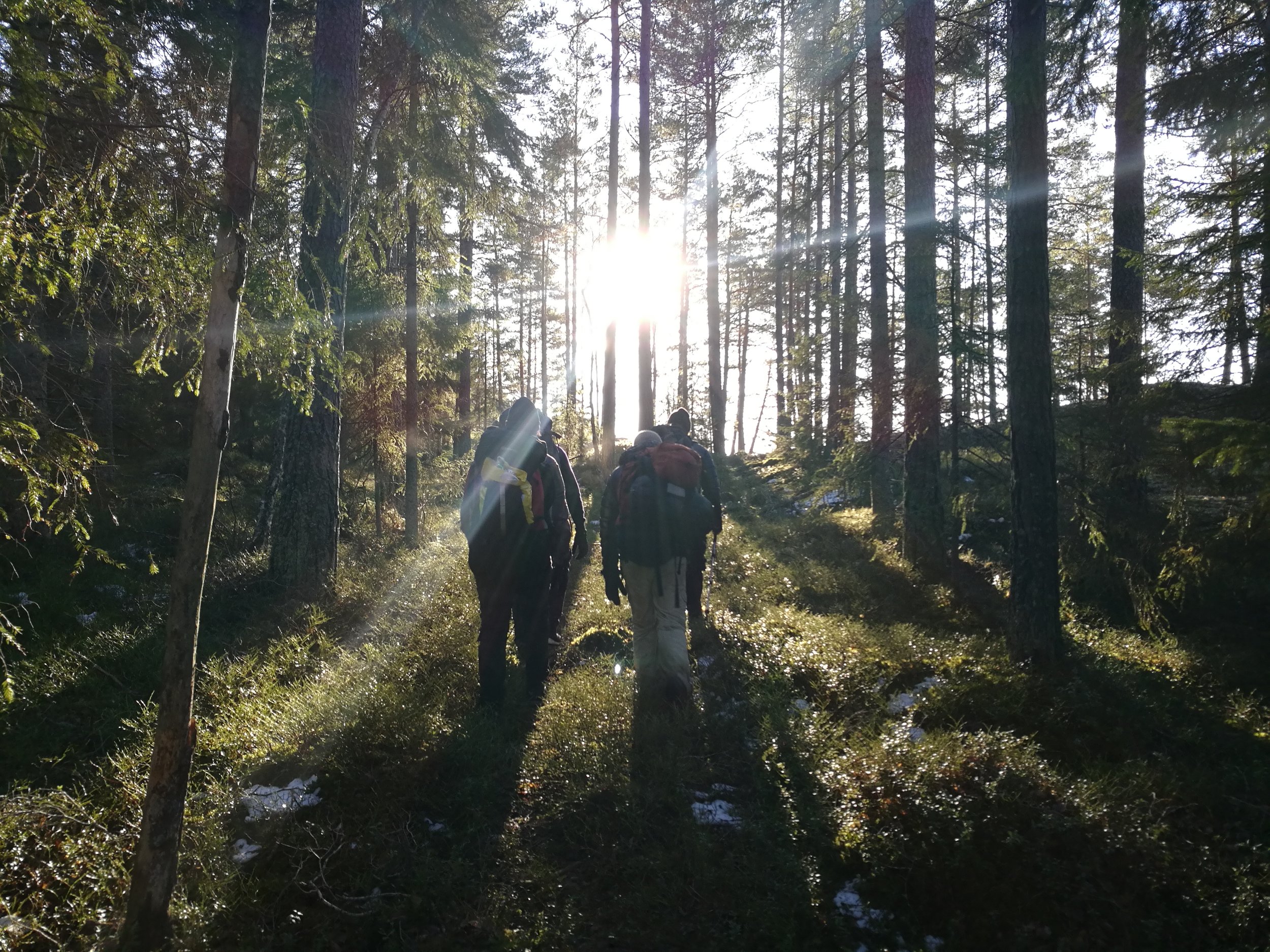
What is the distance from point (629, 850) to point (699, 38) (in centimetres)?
1958

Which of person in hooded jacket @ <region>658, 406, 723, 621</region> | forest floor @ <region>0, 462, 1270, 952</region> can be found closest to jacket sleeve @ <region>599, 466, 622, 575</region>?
forest floor @ <region>0, 462, 1270, 952</region>

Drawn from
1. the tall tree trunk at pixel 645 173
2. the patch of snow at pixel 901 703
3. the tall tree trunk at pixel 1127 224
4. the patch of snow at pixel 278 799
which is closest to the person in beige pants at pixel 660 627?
the patch of snow at pixel 901 703

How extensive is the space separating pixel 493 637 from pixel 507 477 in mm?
1265

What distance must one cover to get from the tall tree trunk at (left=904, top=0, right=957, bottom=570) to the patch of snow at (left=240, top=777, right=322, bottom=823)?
751cm

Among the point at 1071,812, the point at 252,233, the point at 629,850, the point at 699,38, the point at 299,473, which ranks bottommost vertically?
the point at 629,850

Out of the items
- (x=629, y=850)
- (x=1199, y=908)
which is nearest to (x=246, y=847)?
(x=629, y=850)

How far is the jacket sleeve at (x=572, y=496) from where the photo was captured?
19.9 ft

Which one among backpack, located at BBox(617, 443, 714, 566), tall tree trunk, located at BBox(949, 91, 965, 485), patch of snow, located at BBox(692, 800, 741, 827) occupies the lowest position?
patch of snow, located at BBox(692, 800, 741, 827)

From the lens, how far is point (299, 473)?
8000mm

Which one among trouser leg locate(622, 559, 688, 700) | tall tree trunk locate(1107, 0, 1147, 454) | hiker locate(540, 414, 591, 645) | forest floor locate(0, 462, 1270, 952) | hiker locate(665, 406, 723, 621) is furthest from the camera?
tall tree trunk locate(1107, 0, 1147, 454)

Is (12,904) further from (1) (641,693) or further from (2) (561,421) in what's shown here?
(2) (561,421)

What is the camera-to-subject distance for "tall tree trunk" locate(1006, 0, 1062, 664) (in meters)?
5.98

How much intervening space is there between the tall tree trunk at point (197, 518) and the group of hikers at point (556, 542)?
7.58ft

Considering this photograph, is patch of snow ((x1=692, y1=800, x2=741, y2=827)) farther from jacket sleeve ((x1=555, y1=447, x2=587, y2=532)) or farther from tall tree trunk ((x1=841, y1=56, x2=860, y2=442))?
tall tree trunk ((x1=841, y1=56, x2=860, y2=442))
